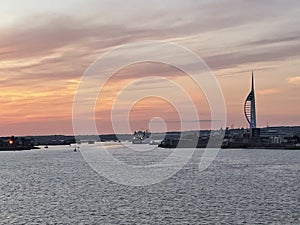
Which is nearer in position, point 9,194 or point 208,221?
point 208,221

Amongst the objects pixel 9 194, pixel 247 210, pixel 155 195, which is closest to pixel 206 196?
pixel 155 195

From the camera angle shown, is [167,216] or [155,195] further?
[155,195]

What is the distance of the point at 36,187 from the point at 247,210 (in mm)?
39709

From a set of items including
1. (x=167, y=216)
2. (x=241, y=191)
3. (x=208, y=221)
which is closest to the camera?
(x=208, y=221)

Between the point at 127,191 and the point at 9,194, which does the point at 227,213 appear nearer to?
the point at 127,191

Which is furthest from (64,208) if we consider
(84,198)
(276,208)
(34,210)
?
(276,208)

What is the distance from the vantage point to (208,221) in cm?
4378

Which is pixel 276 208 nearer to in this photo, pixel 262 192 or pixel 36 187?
pixel 262 192

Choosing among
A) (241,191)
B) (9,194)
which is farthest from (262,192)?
(9,194)

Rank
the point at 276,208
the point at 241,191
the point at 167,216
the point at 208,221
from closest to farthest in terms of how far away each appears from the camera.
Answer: the point at 208,221, the point at 167,216, the point at 276,208, the point at 241,191

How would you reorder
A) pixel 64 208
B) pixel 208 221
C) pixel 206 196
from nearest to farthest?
1. pixel 208 221
2. pixel 64 208
3. pixel 206 196

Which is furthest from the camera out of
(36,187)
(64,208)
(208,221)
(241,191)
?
(36,187)

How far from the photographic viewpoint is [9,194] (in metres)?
69.1

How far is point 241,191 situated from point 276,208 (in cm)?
1528
